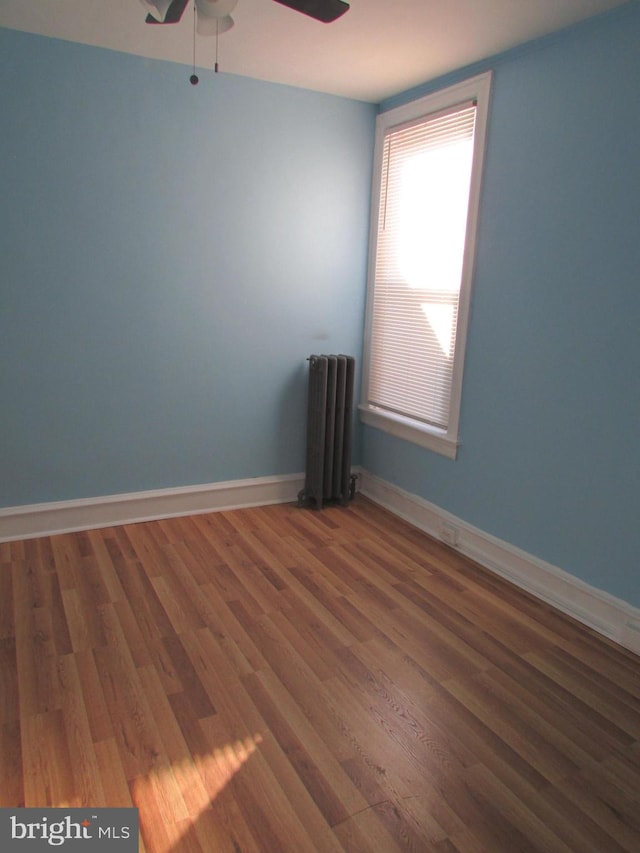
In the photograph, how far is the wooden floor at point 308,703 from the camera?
169 cm

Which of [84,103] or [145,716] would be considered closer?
[145,716]

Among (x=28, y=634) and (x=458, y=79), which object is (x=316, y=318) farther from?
(x=28, y=634)

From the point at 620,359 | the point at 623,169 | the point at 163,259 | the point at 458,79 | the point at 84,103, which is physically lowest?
the point at 620,359

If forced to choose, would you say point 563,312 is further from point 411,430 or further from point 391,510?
point 391,510

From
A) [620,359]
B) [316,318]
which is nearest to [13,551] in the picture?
[316,318]

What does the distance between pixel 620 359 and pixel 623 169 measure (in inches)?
29.9

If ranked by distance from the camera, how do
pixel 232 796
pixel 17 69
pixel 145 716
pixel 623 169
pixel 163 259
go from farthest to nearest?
pixel 163 259, pixel 17 69, pixel 623 169, pixel 145 716, pixel 232 796

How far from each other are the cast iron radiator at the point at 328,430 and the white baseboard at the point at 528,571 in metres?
0.34

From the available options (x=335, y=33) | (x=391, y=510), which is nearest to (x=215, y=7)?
(x=335, y=33)

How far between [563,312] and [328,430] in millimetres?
1659

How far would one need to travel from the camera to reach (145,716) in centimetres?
203

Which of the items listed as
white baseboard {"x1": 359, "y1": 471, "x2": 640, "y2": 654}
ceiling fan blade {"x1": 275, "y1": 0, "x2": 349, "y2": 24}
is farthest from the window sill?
ceiling fan blade {"x1": 275, "y1": 0, "x2": 349, "y2": 24}

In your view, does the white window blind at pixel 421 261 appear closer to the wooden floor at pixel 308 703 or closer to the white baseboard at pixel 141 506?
the white baseboard at pixel 141 506

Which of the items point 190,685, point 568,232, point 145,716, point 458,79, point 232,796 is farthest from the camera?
point 458,79
